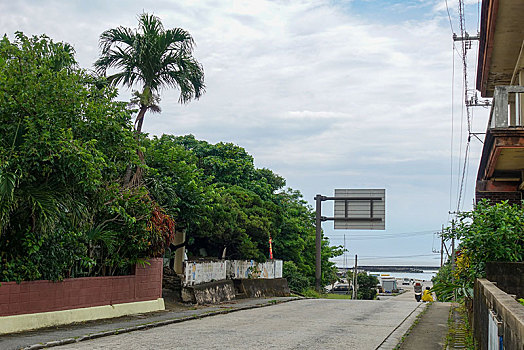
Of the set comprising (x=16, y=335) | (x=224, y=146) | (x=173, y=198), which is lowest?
(x=16, y=335)

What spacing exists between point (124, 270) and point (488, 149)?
1113cm

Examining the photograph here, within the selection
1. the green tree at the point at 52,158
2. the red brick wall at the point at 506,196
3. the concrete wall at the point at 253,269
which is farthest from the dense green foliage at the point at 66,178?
the red brick wall at the point at 506,196

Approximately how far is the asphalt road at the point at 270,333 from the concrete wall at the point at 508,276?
283 cm

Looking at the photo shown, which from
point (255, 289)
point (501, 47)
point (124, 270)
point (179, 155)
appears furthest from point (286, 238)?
point (501, 47)

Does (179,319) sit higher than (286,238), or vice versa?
(286,238)

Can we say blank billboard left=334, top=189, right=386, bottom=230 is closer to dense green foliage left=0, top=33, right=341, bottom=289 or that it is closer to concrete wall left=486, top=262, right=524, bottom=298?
dense green foliage left=0, top=33, right=341, bottom=289

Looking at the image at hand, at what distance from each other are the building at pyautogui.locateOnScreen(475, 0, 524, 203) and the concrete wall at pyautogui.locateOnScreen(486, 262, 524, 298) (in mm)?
2347

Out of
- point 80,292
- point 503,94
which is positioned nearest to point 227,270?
point 80,292

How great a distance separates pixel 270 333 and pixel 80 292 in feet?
17.2

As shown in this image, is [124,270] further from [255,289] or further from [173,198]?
[255,289]

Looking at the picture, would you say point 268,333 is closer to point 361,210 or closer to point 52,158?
point 52,158

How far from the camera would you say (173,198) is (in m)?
21.9

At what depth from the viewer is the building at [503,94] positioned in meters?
12.5

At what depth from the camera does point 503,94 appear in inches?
499
